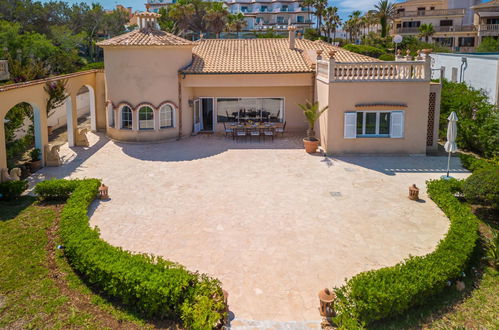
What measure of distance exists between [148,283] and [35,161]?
13.5 m

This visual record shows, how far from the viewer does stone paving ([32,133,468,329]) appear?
10305 millimetres

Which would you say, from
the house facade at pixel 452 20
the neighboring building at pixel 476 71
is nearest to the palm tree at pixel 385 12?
the house facade at pixel 452 20

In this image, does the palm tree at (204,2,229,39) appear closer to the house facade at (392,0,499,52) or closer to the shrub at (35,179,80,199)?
the house facade at (392,0,499,52)

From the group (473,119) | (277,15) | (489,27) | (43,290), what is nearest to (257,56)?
(473,119)

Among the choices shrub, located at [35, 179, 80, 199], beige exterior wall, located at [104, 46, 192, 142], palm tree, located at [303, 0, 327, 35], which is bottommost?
shrub, located at [35, 179, 80, 199]

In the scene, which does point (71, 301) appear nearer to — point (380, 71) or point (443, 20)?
point (380, 71)

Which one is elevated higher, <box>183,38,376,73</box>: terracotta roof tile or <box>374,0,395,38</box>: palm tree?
<box>374,0,395,38</box>: palm tree

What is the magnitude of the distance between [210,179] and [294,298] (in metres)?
9.51

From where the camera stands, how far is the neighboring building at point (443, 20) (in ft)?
223

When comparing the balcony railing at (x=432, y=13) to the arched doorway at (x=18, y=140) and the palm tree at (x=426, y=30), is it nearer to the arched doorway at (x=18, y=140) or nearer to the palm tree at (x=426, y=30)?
the palm tree at (x=426, y=30)

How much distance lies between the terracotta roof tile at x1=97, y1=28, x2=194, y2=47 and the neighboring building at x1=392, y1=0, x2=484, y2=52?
54.9 m

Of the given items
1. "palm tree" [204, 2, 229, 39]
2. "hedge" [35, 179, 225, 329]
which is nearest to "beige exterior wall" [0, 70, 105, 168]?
"hedge" [35, 179, 225, 329]

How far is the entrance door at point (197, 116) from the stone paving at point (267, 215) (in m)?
4.69

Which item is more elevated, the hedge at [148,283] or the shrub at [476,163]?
the shrub at [476,163]
